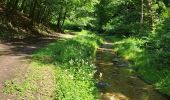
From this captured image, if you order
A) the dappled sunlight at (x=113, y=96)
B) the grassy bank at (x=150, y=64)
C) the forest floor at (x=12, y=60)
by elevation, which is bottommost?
the dappled sunlight at (x=113, y=96)

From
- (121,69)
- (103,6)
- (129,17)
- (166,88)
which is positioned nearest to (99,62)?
(121,69)

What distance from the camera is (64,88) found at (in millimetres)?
15969

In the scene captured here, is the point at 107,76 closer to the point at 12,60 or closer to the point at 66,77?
the point at 12,60

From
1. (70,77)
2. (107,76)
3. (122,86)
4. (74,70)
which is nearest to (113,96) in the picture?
(74,70)

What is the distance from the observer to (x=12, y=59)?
22.0m

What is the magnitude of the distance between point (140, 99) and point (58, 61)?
6.37 meters

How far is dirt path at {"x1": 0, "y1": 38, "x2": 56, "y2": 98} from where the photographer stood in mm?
17719

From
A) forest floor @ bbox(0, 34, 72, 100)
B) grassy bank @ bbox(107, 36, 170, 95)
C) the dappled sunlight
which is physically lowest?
the dappled sunlight

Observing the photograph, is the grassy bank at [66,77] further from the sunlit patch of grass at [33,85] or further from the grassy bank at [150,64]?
the grassy bank at [150,64]

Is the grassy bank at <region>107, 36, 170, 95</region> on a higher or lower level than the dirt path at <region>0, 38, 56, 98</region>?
lower

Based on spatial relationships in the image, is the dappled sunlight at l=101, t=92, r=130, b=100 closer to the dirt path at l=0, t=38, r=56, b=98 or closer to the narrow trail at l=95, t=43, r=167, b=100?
the narrow trail at l=95, t=43, r=167, b=100

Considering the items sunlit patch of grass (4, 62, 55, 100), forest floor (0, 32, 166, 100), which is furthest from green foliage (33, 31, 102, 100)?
forest floor (0, 32, 166, 100)

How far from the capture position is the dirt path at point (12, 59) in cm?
1772

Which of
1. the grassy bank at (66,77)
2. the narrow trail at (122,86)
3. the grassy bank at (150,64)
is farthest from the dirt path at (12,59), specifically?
the grassy bank at (150,64)
